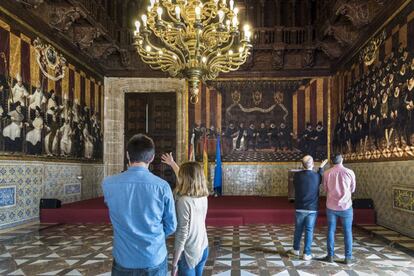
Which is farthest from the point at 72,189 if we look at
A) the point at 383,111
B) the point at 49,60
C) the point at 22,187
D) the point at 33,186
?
the point at 383,111

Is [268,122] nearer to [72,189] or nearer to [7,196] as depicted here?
→ [72,189]

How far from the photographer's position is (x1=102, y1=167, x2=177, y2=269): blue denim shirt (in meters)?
2.62

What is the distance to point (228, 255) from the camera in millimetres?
6660

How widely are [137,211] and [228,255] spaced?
439cm

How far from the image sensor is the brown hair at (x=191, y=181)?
3.30 m

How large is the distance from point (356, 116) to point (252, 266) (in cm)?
775

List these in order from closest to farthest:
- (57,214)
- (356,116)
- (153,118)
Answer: (57,214) < (356,116) < (153,118)

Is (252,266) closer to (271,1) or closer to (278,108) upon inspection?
(278,108)

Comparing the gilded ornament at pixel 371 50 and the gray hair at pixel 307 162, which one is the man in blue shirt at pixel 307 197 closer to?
the gray hair at pixel 307 162

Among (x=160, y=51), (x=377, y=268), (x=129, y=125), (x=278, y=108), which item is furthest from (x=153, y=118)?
(x=377, y=268)

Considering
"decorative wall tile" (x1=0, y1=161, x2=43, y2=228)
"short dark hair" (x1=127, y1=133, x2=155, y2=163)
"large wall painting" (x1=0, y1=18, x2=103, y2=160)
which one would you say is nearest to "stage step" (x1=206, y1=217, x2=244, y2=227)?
"decorative wall tile" (x1=0, y1=161, x2=43, y2=228)

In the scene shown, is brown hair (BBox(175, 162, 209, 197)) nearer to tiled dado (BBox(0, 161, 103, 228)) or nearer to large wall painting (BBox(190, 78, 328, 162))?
tiled dado (BBox(0, 161, 103, 228))

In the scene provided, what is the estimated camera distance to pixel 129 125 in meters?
16.0

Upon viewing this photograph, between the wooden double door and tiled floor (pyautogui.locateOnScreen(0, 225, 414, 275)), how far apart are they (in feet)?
22.7
